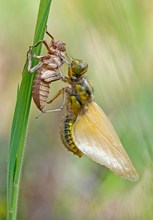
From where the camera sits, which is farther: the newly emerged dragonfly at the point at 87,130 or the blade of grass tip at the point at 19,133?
the newly emerged dragonfly at the point at 87,130

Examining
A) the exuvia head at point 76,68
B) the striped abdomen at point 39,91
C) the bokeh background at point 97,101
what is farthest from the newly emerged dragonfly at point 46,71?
the bokeh background at point 97,101

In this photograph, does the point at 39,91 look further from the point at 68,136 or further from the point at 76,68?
the point at 76,68

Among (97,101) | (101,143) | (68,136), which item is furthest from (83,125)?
(97,101)

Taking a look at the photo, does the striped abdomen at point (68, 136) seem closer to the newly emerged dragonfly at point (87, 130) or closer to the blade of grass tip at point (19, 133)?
the newly emerged dragonfly at point (87, 130)

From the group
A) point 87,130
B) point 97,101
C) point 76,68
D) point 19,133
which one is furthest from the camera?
point 97,101

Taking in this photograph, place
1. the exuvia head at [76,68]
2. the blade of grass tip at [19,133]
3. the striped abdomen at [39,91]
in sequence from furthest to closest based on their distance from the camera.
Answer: the exuvia head at [76,68], the striped abdomen at [39,91], the blade of grass tip at [19,133]

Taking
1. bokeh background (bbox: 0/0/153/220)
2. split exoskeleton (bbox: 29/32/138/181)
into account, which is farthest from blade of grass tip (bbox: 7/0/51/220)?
bokeh background (bbox: 0/0/153/220)

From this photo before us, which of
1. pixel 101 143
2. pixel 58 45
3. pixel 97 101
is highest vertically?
pixel 58 45
